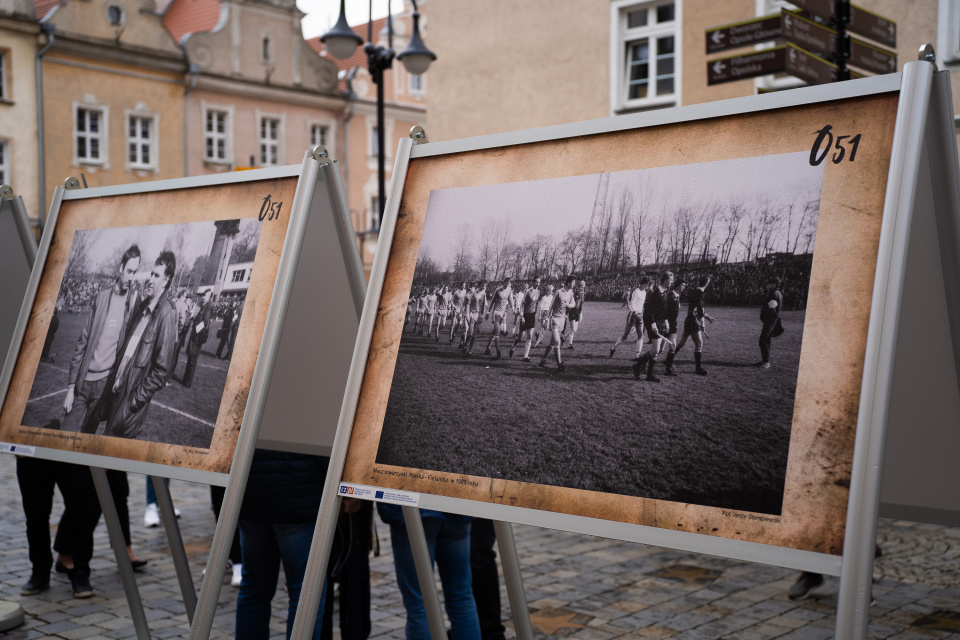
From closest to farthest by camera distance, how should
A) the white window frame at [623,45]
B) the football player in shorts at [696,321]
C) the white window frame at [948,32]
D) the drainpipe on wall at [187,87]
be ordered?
1. the football player in shorts at [696,321]
2. the white window frame at [948,32]
3. the white window frame at [623,45]
4. the drainpipe on wall at [187,87]

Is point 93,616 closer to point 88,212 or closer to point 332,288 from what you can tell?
point 88,212

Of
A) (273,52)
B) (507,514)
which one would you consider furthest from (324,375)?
(273,52)

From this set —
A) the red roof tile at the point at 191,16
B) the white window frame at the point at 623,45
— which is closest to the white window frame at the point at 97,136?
the red roof tile at the point at 191,16

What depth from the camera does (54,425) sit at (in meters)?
3.44

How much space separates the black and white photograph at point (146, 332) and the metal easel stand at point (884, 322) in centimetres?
190

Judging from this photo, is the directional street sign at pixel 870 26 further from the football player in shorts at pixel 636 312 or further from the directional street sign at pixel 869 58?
the football player in shorts at pixel 636 312

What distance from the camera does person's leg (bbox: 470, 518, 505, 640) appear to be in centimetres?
442

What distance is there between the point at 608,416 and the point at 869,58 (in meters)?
5.45

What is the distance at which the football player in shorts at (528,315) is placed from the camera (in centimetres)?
243

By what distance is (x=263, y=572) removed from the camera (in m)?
3.77

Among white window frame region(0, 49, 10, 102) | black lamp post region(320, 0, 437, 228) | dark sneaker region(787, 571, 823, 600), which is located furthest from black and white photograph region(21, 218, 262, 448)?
white window frame region(0, 49, 10, 102)

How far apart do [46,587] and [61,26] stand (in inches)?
959

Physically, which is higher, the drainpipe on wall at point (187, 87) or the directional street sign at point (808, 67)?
the drainpipe on wall at point (187, 87)

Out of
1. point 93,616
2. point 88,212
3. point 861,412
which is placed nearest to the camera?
point 861,412
